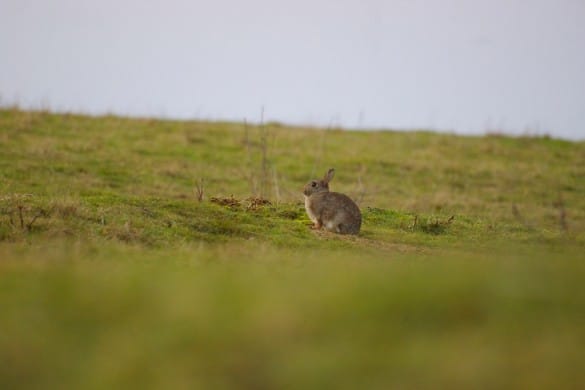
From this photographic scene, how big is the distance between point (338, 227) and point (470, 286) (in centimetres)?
801

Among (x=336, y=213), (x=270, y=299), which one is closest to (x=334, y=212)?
(x=336, y=213)

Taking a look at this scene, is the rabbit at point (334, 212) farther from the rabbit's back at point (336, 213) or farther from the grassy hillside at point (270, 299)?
the grassy hillside at point (270, 299)

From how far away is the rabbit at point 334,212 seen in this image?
1528 centimetres

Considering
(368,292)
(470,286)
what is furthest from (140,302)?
(470,286)

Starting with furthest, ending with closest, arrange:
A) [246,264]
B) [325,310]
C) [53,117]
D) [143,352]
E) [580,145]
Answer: [580,145] → [53,117] → [246,264] → [325,310] → [143,352]

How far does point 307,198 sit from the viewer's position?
16.1 m

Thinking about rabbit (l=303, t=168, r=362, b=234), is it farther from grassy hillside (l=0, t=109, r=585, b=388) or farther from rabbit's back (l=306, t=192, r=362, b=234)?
grassy hillside (l=0, t=109, r=585, b=388)

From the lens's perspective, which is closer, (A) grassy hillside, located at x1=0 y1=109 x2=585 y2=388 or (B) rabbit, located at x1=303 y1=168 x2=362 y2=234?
(A) grassy hillside, located at x1=0 y1=109 x2=585 y2=388

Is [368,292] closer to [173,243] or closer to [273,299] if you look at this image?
[273,299]

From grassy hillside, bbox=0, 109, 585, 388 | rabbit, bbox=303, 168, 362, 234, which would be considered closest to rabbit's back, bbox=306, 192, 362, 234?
rabbit, bbox=303, 168, 362, 234

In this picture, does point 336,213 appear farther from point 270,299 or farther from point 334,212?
point 270,299

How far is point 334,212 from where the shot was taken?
15383 mm

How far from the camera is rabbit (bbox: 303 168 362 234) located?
15.3m

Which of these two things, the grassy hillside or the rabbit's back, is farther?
the rabbit's back
